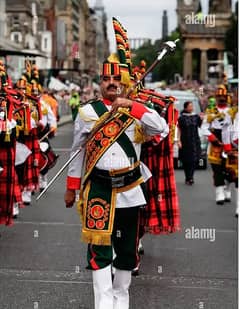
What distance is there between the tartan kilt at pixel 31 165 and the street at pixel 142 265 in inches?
14.1

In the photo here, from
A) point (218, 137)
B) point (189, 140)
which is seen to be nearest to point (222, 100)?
point (218, 137)

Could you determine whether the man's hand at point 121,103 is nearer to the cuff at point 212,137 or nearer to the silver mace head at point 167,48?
the silver mace head at point 167,48

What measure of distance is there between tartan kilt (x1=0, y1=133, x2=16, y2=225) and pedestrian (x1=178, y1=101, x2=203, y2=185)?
6551 millimetres

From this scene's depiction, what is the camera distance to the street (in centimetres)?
673

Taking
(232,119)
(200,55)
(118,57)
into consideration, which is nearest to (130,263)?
(118,57)

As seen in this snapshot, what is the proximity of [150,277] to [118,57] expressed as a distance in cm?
234

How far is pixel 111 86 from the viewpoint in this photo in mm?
5684

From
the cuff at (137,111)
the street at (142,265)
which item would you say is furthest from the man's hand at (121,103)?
the street at (142,265)

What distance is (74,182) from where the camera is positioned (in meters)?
5.85

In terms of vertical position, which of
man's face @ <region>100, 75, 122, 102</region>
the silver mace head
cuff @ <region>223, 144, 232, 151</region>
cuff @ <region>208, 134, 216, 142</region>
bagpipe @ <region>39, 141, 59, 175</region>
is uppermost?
the silver mace head

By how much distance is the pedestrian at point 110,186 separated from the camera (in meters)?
5.64

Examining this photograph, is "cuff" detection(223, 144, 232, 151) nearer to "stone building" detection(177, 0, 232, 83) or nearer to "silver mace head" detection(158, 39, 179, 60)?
"silver mace head" detection(158, 39, 179, 60)

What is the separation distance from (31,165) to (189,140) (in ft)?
15.0

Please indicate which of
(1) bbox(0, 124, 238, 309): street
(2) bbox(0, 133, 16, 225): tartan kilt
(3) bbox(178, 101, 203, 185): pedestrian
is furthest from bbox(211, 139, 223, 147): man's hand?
(2) bbox(0, 133, 16, 225): tartan kilt
